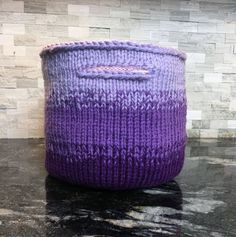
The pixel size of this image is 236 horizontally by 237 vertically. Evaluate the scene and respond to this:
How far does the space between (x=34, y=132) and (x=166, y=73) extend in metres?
0.43

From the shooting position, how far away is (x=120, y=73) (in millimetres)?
385

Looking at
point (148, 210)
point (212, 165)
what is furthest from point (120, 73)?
point (212, 165)

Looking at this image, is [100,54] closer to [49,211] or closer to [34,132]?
[49,211]

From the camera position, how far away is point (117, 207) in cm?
38

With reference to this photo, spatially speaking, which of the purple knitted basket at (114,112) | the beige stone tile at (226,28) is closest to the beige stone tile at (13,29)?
the purple knitted basket at (114,112)

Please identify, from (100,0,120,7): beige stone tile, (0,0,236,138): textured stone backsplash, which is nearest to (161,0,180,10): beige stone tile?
(0,0,236,138): textured stone backsplash

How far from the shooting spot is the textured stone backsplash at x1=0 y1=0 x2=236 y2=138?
0.71 meters

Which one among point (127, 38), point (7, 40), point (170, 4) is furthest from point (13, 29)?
point (170, 4)

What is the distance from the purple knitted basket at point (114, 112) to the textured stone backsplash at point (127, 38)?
32 centimetres

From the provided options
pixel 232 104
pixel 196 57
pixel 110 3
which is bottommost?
pixel 232 104

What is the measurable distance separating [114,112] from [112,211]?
0.11m

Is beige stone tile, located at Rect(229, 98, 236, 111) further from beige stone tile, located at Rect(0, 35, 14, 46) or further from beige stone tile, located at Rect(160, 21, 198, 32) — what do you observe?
beige stone tile, located at Rect(0, 35, 14, 46)

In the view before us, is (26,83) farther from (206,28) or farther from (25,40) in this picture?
(206,28)

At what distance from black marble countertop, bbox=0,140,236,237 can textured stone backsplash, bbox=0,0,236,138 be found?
0.23 meters
